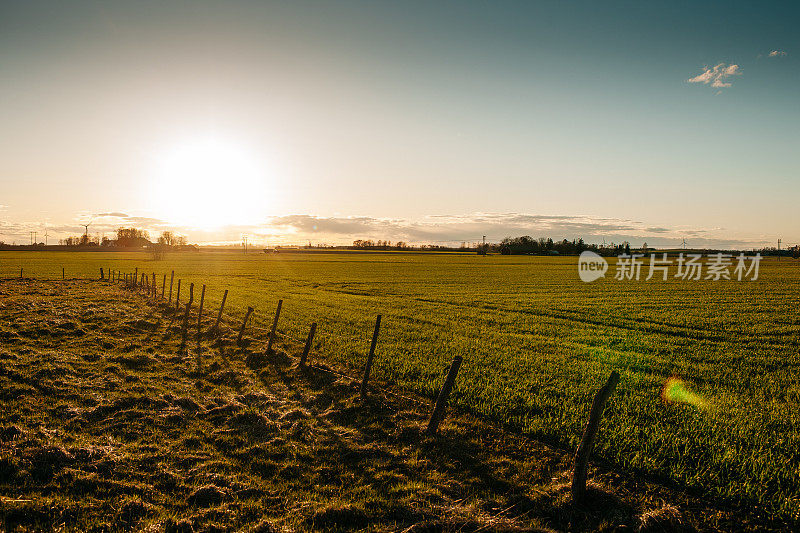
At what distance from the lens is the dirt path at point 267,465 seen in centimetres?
652

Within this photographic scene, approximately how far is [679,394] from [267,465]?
12.0m

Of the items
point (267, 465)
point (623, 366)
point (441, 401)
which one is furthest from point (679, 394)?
point (267, 465)

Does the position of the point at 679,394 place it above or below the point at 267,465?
above

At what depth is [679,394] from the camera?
12672mm

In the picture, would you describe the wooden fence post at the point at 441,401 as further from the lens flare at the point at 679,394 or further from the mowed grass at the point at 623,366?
the lens flare at the point at 679,394

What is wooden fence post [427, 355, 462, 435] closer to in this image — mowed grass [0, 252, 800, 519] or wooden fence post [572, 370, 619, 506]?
mowed grass [0, 252, 800, 519]

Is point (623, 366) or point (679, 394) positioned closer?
point (679, 394)

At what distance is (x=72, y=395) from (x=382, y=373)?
28.4 feet

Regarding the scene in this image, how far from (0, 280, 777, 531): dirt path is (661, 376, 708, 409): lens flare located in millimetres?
5539

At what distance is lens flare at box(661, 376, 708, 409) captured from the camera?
1192cm

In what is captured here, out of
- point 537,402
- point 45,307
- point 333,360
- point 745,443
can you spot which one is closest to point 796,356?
point 745,443

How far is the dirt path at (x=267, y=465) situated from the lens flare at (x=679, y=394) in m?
5.54

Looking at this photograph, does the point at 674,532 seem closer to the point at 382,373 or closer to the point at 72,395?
the point at 382,373

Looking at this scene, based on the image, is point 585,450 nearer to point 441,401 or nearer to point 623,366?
point 441,401
